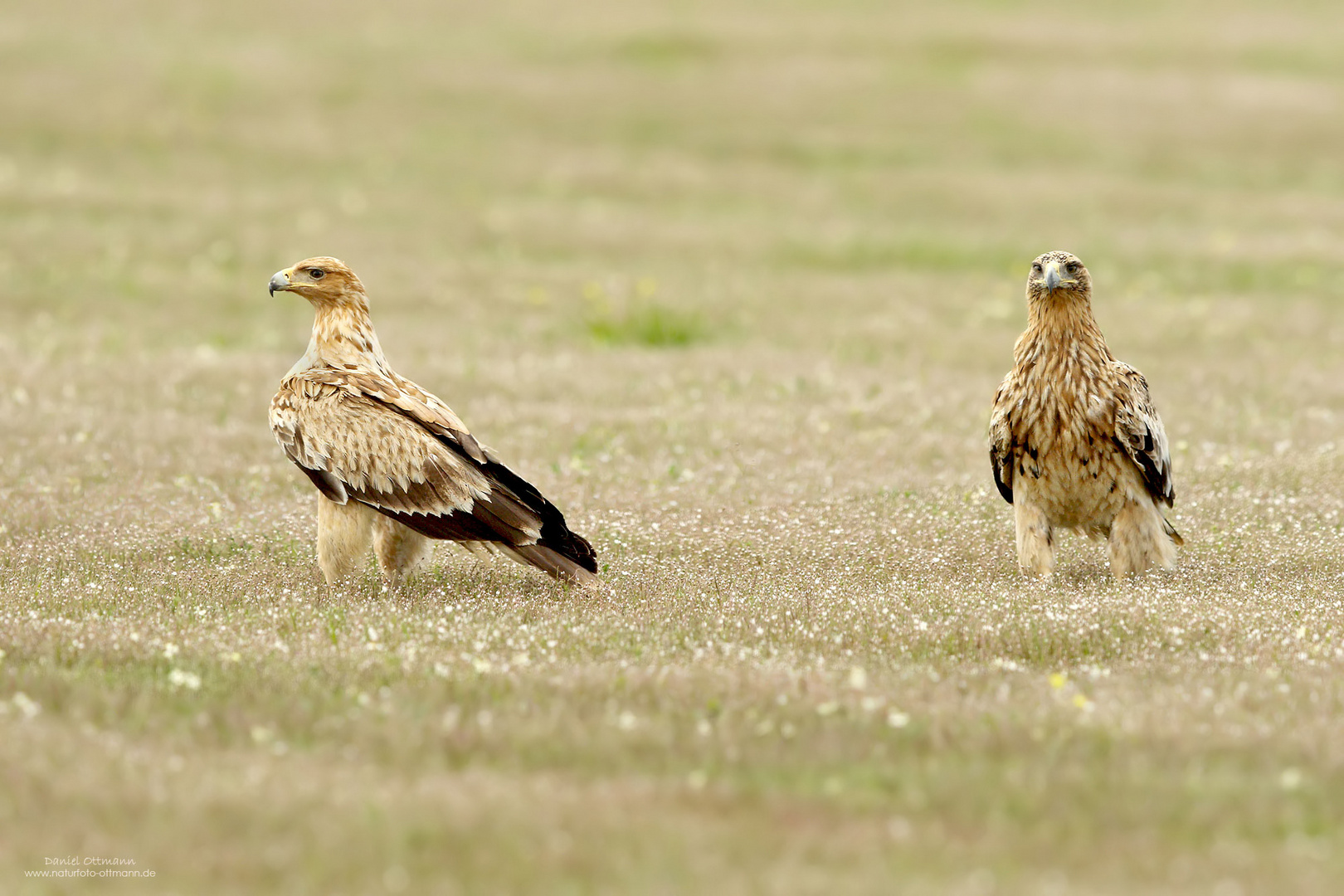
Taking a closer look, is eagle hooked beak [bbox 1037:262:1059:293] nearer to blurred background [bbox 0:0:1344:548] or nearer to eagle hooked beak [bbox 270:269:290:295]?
eagle hooked beak [bbox 270:269:290:295]

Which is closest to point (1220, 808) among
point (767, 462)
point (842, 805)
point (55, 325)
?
point (842, 805)

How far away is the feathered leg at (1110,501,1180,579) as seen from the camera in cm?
998

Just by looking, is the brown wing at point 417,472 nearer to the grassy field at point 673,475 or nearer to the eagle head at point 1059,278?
the grassy field at point 673,475

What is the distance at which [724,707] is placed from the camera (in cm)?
693

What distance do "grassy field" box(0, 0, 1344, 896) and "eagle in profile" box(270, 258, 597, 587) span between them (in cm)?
30

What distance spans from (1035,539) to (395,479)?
3.96 meters

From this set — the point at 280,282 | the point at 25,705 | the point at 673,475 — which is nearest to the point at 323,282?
the point at 280,282

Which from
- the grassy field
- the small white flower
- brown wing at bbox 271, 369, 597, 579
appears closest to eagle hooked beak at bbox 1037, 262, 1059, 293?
brown wing at bbox 271, 369, 597, 579

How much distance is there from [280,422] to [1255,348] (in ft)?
41.1

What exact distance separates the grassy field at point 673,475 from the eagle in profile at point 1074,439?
14.3 inches

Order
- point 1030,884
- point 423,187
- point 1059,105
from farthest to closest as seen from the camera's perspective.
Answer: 1. point 1059,105
2. point 423,187
3. point 1030,884

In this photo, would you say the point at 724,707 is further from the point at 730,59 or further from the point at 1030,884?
the point at 730,59

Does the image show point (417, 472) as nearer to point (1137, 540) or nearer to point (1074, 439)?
point (1074, 439)

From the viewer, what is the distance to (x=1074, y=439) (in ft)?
32.4
